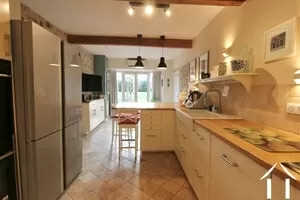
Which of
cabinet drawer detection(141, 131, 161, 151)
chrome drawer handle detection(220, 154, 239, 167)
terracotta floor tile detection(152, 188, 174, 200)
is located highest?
chrome drawer handle detection(220, 154, 239, 167)

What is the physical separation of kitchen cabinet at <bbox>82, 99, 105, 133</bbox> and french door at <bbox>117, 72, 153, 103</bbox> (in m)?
2.19

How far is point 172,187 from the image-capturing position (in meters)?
2.23

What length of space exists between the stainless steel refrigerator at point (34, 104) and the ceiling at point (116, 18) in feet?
3.73

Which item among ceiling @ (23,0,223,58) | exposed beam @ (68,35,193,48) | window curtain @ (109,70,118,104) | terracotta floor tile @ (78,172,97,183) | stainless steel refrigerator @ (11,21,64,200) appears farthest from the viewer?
window curtain @ (109,70,118,104)

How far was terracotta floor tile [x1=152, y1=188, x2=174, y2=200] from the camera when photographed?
200cm

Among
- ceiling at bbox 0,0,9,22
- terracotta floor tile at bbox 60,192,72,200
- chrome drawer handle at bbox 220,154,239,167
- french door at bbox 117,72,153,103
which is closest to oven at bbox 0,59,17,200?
ceiling at bbox 0,0,9,22

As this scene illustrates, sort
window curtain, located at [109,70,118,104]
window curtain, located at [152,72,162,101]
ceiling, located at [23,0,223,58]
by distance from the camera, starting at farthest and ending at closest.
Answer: window curtain, located at [152,72,162,101] < window curtain, located at [109,70,118,104] < ceiling, located at [23,0,223,58]

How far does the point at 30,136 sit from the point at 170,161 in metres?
2.15

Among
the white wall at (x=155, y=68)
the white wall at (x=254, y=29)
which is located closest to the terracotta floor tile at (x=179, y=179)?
the white wall at (x=254, y=29)

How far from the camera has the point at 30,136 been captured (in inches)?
61.5

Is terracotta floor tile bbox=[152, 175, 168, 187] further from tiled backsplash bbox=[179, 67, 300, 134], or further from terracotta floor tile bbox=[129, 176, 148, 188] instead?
tiled backsplash bbox=[179, 67, 300, 134]

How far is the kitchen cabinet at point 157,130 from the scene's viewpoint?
3.31 m

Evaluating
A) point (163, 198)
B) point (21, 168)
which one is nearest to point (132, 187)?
point (163, 198)

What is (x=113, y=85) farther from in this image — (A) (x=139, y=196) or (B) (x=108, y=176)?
(A) (x=139, y=196)
